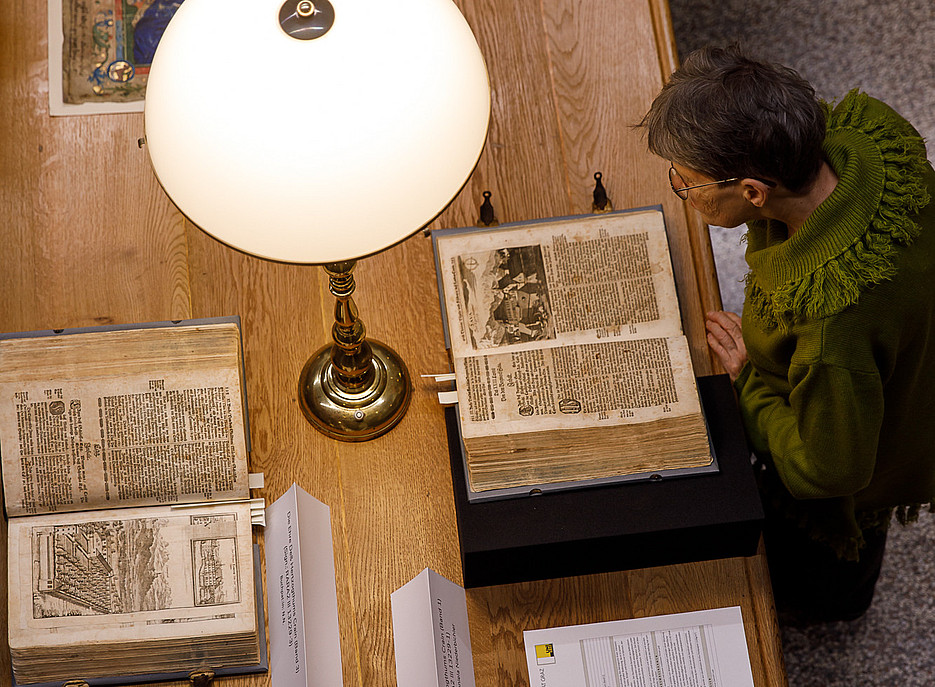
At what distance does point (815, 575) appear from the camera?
62.3 inches

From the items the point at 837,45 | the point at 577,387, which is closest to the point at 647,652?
the point at 577,387

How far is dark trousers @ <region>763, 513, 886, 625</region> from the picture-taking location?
1505 millimetres

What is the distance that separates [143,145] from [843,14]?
1836 millimetres

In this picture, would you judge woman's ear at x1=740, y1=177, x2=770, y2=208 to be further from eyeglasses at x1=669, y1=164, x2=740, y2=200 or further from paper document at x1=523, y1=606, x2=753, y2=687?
paper document at x1=523, y1=606, x2=753, y2=687

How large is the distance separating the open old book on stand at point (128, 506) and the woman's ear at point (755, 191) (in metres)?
0.60

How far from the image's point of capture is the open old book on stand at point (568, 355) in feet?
3.22

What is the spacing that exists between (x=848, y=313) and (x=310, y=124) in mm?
611

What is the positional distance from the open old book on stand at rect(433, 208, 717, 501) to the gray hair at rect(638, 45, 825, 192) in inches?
6.4

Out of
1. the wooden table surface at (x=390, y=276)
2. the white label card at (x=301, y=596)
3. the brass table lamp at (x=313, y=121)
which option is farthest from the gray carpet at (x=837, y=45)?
the brass table lamp at (x=313, y=121)

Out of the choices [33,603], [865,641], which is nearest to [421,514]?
[33,603]

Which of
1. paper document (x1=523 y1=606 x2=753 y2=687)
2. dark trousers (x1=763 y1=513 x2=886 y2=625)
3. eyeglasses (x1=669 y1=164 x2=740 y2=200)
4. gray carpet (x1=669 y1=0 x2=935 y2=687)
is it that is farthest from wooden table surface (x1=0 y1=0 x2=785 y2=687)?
gray carpet (x1=669 y1=0 x2=935 y2=687)

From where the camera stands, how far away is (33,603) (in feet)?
3.06

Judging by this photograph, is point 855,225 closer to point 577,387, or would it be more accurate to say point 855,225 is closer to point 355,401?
point 577,387

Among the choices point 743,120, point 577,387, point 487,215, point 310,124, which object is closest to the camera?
point 310,124
